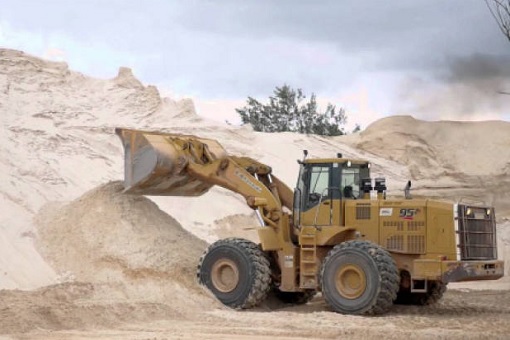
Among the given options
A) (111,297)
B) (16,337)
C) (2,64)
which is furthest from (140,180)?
(2,64)

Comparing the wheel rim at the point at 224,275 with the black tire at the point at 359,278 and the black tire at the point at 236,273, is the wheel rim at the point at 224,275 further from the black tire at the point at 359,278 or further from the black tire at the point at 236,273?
the black tire at the point at 359,278

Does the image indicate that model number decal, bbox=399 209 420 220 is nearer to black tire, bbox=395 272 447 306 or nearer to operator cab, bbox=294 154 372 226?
operator cab, bbox=294 154 372 226

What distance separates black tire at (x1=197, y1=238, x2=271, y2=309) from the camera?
15000mm

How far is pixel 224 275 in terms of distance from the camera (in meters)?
15.5

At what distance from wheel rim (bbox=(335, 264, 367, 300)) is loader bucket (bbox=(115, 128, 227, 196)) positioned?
3494 mm

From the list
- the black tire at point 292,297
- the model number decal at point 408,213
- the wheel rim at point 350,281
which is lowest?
the black tire at point 292,297

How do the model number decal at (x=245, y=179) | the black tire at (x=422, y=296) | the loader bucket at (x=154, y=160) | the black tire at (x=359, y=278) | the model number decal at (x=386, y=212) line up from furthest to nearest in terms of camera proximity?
1. the model number decal at (x=245, y=179)
2. the loader bucket at (x=154, y=160)
3. the black tire at (x=422, y=296)
4. the model number decal at (x=386, y=212)
5. the black tire at (x=359, y=278)

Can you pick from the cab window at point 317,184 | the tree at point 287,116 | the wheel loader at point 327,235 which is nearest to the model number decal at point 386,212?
the wheel loader at point 327,235

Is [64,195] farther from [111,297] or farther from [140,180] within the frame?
[111,297]

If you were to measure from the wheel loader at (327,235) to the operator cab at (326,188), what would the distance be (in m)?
0.02

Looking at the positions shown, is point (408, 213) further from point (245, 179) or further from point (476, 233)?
point (245, 179)

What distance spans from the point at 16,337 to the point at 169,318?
9.28ft

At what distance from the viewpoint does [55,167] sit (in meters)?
21.9

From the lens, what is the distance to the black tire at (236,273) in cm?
1500
